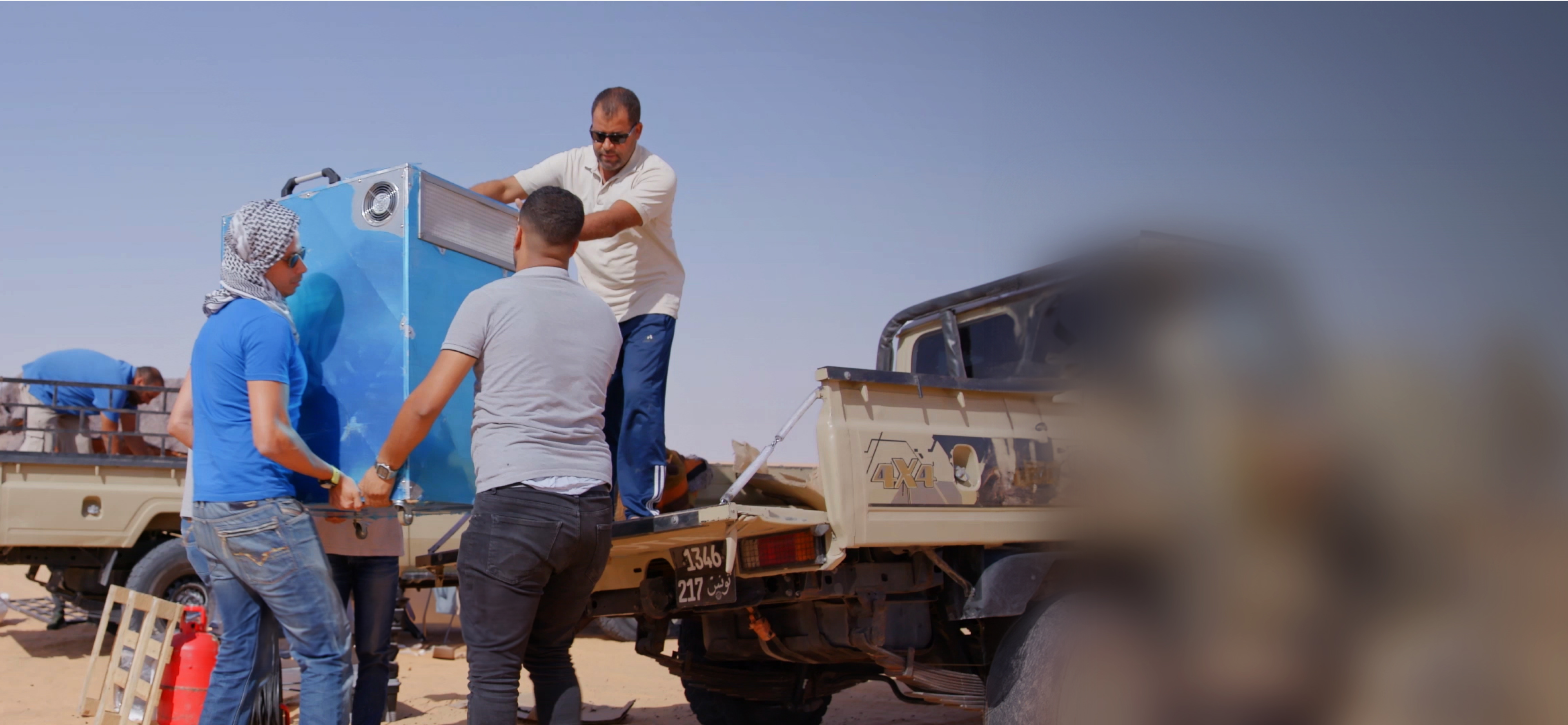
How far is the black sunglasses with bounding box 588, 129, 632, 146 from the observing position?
14.6ft

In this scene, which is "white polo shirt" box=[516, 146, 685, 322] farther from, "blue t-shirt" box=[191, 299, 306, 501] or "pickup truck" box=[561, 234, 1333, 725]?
"blue t-shirt" box=[191, 299, 306, 501]

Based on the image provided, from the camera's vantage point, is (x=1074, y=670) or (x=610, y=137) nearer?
(x=1074, y=670)

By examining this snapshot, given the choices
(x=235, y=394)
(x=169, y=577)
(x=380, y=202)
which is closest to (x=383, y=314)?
(x=380, y=202)

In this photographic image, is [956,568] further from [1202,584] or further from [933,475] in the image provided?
[1202,584]

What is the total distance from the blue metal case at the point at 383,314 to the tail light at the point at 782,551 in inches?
39.9

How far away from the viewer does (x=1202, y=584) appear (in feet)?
12.9

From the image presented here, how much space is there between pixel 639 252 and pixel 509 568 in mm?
1713

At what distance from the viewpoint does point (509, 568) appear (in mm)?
3096

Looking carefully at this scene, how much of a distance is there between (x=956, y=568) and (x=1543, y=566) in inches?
74.9

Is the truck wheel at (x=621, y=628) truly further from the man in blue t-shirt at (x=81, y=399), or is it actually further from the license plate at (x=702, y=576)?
the license plate at (x=702, y=576)

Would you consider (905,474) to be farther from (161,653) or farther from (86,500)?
(86,500)

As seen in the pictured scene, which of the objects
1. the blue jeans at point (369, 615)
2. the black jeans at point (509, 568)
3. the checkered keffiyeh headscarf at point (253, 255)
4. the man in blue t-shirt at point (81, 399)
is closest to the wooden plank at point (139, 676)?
the blue jeans at point (369, 615)

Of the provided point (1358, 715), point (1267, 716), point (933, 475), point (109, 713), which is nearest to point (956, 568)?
point (933, 475)

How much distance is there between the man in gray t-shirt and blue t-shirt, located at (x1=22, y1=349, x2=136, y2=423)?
7.61 metres
